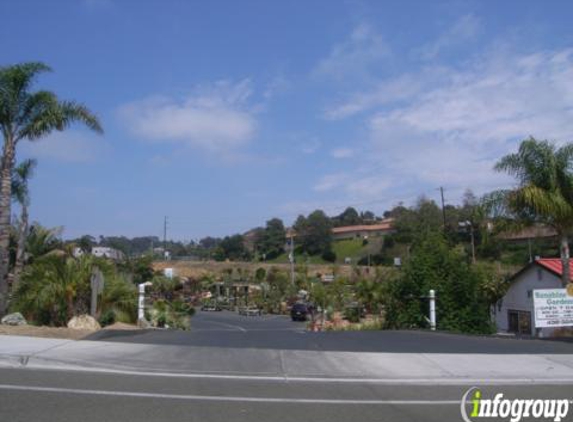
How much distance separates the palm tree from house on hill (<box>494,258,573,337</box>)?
9959mm

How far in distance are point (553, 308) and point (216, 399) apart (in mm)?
11351

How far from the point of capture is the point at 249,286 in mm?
82938

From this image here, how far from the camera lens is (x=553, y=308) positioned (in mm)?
17047

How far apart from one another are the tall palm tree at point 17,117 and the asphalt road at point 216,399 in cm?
959

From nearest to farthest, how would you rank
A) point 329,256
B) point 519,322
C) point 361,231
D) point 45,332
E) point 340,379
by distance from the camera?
point 340,379
point 45,332
point 519,322
point 329,256
point 361,231

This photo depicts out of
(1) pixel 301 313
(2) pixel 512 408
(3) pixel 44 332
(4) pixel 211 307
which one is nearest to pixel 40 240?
(3) pixel 44 332

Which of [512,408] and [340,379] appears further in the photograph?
[340,379]

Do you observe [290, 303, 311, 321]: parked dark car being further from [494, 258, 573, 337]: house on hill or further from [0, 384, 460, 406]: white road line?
[0, 384, 460, 406]: white road line

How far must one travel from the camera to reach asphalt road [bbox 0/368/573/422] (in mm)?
7855

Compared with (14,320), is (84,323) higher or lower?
lower

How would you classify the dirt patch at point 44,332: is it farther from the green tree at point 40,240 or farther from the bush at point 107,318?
the green tree at point 40,240

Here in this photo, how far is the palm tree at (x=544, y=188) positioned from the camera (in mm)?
20547

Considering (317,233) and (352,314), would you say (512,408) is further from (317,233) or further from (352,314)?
(317,233)

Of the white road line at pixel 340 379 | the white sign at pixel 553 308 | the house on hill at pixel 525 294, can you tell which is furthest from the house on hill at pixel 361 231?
the white road line at pixel 340 379
